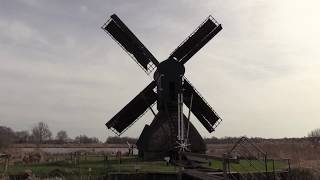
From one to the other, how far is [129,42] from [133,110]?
18.2ft

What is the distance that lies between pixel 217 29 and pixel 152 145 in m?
10.9

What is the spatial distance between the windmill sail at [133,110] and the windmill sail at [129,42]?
1918 millimetres

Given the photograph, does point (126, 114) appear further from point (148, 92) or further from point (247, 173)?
point (247, 173)

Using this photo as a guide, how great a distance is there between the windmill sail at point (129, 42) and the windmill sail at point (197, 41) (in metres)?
2.08

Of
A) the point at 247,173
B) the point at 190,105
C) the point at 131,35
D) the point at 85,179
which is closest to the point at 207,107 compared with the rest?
the point at 190,105

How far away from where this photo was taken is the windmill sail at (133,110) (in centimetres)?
3803

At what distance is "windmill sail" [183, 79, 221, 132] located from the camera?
38.3 m

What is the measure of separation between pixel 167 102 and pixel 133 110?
3.07m

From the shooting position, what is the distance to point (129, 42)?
3891cm

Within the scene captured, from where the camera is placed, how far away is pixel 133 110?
126 ft

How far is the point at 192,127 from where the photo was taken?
123 ft

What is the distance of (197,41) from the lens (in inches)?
1534

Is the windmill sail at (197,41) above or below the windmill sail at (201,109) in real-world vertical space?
above

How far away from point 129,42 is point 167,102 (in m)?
6.01
